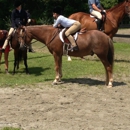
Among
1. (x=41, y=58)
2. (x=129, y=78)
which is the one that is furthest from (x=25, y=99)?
(x=41, y=58)

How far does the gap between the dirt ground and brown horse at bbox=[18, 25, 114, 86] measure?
0.71 m

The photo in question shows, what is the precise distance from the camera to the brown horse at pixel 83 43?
9.98m

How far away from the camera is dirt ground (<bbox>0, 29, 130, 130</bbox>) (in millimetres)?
6574

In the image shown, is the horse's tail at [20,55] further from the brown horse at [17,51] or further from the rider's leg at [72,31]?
the rider's leg at [72,31]

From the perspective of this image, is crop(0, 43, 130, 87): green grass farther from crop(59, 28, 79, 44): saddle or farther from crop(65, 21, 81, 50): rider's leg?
crop(65, 21, 81, 50): rider's leg

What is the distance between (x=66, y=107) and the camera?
7.82 meters

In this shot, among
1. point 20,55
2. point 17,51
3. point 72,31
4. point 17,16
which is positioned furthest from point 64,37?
point 20,55

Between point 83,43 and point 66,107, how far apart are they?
267cm

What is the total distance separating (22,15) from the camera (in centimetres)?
1216

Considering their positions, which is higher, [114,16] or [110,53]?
[114,16]

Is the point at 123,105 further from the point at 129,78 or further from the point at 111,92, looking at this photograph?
the point at 129,78

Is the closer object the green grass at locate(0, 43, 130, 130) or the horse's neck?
the green grass at locate(0, 43, 130, 130)

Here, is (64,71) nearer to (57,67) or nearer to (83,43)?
(57,67)

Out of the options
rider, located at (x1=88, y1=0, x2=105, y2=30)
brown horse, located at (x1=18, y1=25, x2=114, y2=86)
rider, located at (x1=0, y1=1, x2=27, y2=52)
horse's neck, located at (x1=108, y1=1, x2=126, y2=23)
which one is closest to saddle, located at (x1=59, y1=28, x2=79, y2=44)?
brown horse, located at (x1=18, y1=25, x2=114, y2=86)
